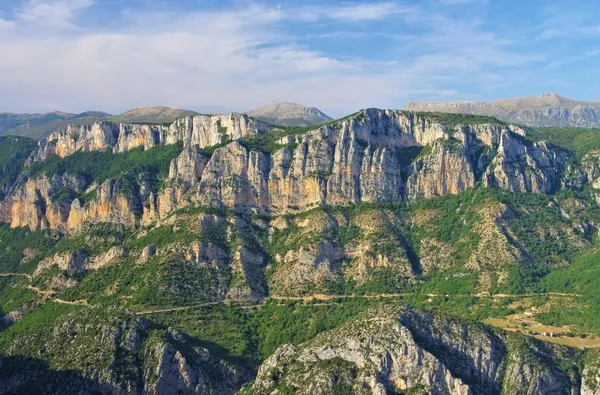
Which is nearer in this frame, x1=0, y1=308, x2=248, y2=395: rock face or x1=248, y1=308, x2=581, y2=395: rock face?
x1=248, y1=308, x2=581, y2=395: rock face

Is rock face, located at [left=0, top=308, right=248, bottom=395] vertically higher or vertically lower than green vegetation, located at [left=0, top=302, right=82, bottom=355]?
higher

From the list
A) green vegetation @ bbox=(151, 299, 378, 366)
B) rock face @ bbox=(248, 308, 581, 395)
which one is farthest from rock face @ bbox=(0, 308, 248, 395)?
green vegetation @ bbox=(151, 299, 378, 366)

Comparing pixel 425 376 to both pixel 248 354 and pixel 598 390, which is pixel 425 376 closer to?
pixel 598 390

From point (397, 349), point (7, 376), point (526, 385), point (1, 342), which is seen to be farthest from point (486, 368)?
point (1, 342)

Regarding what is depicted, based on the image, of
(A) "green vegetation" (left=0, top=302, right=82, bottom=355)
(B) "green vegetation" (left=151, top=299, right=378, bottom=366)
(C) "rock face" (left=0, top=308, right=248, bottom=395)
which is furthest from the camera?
(A) "green vegetation" (left=0, top=302, right=82, bottom=355)

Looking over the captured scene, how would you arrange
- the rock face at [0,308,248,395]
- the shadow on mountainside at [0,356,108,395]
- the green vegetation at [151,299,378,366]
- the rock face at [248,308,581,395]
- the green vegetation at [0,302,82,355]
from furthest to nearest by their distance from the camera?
the green vegetation at [0,302,82,355] → the green vegetation at [151,299,378,366] → the rock face at [0,308,248,395] → the shadow on mountainside at [0,356,108,395] → the rock face at [248,308,581,395]

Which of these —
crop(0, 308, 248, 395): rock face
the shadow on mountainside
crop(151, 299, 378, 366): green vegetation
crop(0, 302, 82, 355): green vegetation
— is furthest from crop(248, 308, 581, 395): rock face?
crop(0, 302, 82, 355): green vegetation

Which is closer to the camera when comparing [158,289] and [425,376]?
[425,376]

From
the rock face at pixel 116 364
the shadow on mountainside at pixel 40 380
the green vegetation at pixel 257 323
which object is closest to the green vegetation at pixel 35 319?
the shadow on mountainside at pixel 40 380

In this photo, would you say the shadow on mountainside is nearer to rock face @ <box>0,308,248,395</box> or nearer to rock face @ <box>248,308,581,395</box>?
rock face @ <box>0,308,248,395</box>

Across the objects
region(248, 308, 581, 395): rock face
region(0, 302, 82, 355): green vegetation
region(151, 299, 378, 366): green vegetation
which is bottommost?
region(0, 302, 82, 355): green vegetation
